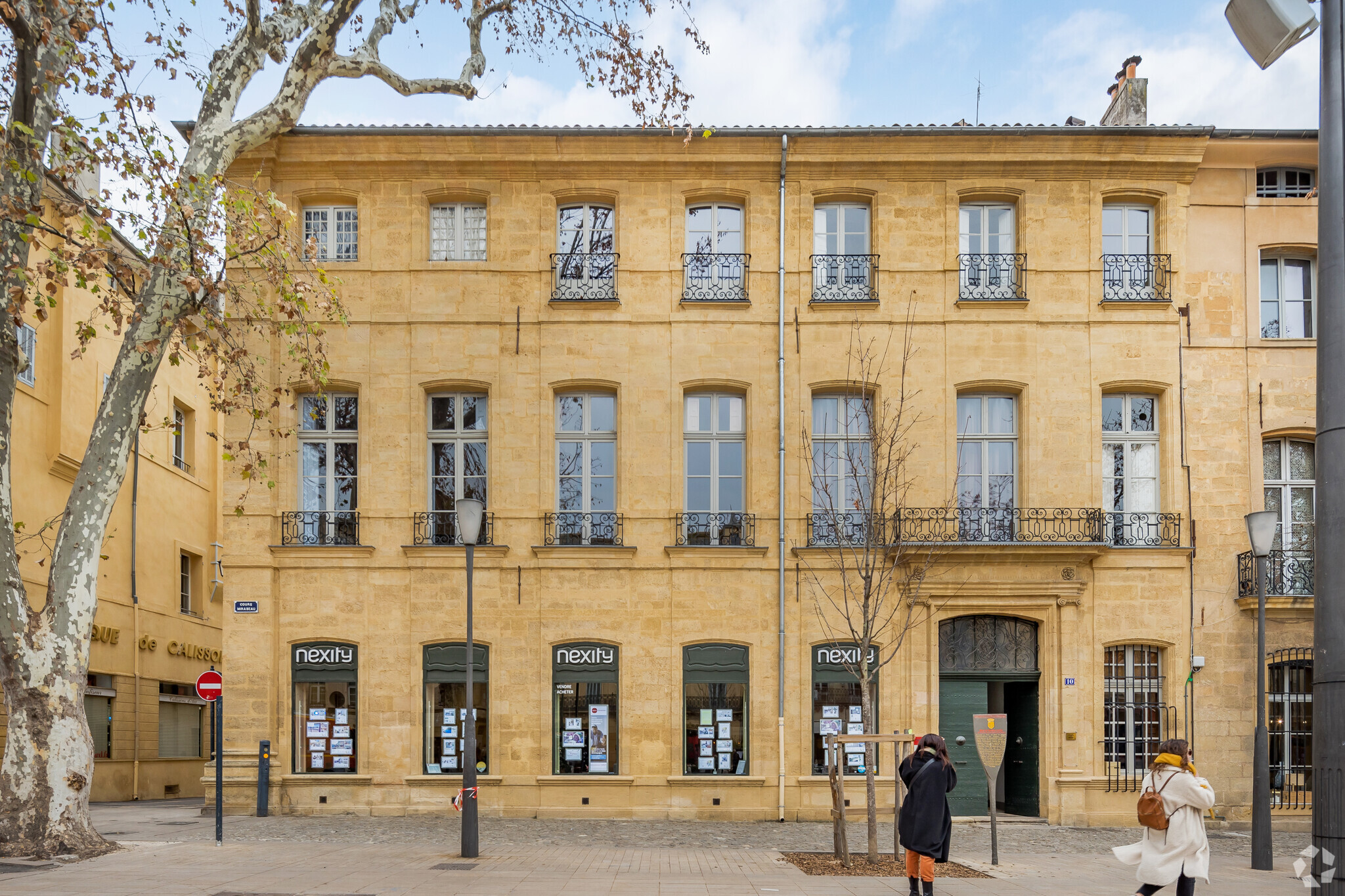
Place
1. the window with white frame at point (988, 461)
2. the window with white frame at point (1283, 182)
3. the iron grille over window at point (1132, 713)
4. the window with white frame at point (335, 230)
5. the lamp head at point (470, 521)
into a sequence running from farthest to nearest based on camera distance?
the window with white frame at point (335, 230) < the window with white frame at point (1283, 182) < the window with white frame at point (988, 461) < the iron grille over window at point (1132, 713) < the lamp head at point (470, 521)

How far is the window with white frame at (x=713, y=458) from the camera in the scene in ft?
64.1

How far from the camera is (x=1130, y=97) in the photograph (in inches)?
805

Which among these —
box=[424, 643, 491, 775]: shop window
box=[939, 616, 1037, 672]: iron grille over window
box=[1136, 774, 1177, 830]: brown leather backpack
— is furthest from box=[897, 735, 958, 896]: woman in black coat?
box=[424, 643, 491, 775]: shop window

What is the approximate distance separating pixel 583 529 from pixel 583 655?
211 cm

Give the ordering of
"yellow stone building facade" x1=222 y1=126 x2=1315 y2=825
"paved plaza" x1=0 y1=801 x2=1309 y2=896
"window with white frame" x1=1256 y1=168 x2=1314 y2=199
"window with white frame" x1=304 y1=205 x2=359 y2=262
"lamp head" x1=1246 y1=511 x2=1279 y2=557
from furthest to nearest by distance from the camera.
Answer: "window with white frame" x1=304 y1=205 x2=359 y2=262, "window with white frame" x1=1256 y1=168 x2=1314 y2=199, "yellow stone building facade" x1=222 y1=126 x2=1315 y2=825, "lamp head" x1=1246 y1=511 x2=1279 y2=557, "paved plaza" x1=0 y1=801 x2=1309 y2=896

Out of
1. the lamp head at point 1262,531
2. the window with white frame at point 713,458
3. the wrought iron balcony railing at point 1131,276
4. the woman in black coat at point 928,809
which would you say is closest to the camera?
the woman in black coat at point 928,809

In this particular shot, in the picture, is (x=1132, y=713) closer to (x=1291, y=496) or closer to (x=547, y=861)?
(x=1291, y=496)

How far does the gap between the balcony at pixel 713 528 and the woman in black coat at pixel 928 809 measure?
9565 mm

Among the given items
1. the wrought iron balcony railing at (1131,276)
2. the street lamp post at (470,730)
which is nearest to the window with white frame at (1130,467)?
the wrought iron balcony railing at (1131,276)

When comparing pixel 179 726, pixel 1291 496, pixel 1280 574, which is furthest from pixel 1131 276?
pixel 179 726

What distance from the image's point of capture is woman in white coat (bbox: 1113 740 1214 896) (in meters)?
8.97

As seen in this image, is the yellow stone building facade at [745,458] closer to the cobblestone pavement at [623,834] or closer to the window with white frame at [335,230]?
the window with white frame at [335,230]

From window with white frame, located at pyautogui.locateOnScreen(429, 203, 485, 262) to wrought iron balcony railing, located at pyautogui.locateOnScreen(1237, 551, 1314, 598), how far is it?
45.8ft

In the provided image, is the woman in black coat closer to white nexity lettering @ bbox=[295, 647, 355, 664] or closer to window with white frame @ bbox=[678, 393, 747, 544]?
window with white frame @ bbox=[678, 393, 747, 544]
